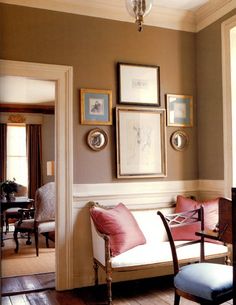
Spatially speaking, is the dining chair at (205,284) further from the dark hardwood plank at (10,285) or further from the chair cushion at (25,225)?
the chair cushion at (25,225)

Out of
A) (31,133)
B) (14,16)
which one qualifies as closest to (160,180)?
(14,16)

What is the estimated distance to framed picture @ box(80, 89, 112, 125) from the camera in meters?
3.61

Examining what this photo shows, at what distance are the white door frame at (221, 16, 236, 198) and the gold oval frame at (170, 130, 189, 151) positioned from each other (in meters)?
0.51

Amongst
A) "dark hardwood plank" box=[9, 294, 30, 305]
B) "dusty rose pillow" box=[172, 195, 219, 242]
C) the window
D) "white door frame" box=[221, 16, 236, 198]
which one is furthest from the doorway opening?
"dusty rose pillow" box=[172, 195, 219, 242]

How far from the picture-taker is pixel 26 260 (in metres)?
4.80

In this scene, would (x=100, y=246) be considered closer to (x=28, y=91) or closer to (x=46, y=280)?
(x=46, y=280)

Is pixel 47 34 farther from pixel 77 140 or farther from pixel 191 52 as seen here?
pixel 191 52

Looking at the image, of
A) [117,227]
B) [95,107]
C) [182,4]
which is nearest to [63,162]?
[95,107]

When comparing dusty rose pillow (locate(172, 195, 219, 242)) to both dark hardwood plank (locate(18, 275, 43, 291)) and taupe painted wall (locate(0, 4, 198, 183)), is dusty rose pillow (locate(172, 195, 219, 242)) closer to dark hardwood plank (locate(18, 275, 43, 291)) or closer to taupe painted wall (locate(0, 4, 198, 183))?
taupe painted wall (locate(0, 4, 198, 183))

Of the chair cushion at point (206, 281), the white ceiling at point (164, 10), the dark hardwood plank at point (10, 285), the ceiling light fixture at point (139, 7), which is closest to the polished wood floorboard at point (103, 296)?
the dark hardwood plank at point (10, 285)

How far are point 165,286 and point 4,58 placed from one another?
2774 millimetres

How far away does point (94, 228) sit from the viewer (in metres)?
3.37

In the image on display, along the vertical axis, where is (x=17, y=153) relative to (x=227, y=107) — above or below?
below

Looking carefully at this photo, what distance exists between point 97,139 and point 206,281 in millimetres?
1940
